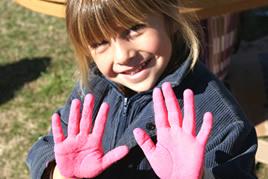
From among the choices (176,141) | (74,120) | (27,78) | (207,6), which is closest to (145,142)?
(176,141)

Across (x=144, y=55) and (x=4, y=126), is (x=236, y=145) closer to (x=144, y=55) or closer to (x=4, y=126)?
(x=144, y=55)

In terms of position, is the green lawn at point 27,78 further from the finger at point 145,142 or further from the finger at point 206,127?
the finger at point 206,127

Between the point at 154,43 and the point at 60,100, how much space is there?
175cm

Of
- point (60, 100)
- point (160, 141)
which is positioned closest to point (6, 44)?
point (60, 100)

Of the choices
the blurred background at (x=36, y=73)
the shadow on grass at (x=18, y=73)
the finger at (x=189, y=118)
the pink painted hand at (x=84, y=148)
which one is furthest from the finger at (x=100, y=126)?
the shadow on grass at (x=18, y=73)

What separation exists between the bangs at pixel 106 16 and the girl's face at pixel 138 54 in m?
0.02

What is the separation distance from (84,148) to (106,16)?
34 cm

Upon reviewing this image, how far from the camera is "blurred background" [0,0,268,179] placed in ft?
9.33

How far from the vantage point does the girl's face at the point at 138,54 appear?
1.49 meters

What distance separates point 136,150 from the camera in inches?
65.6

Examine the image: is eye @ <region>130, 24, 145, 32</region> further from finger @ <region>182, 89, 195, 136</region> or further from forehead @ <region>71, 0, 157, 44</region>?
finger @ <region>182, 89, 195, 136</region>

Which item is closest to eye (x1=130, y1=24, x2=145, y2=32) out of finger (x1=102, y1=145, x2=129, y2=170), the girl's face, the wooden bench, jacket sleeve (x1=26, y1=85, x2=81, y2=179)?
the girl's face

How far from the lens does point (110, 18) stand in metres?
1.46

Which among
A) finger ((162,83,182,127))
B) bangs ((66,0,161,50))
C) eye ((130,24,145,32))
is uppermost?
bangs ((66,0,161,50))
